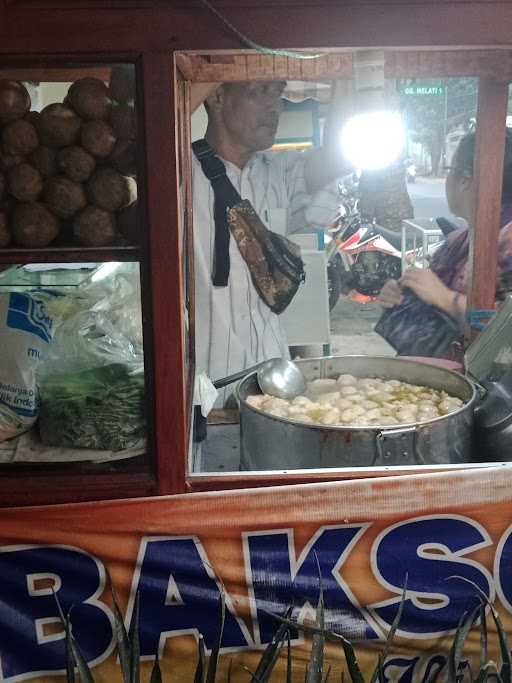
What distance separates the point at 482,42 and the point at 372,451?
0.97m

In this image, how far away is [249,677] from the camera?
1.59 m

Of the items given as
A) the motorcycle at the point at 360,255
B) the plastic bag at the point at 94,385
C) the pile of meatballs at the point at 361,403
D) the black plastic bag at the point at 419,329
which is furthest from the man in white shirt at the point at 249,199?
the motorcycle at the point at 360,255

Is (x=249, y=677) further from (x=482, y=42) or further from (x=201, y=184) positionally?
(x=201, y=184)

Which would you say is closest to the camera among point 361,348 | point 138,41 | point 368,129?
point 138,41

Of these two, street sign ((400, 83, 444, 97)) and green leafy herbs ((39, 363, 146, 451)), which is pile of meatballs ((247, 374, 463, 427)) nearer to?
green leafy herbs ((39, 363, 146, 451))

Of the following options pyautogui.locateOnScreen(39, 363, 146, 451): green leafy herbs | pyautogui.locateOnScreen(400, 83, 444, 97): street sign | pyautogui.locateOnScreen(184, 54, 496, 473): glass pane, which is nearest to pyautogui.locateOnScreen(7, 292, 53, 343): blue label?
pyautogui.locateOnScreen(39, 363, 146, 451): green leafy herbs

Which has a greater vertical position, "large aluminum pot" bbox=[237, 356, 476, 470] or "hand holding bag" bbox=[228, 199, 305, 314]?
"hand holding bag" bbox=[228, 199, 305, 314]

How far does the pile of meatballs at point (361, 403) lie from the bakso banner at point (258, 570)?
40 cm

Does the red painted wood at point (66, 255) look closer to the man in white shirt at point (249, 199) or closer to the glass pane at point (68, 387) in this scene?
the glass pane at point (68, 387)

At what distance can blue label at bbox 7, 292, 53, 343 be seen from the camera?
1773 mm

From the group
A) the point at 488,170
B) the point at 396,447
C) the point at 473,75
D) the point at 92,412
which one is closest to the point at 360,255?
the point at 488,170

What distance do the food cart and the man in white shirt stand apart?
50.2 inches

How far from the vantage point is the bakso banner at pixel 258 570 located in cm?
152

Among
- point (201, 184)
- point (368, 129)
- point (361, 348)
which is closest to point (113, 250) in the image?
point (368, 129)
